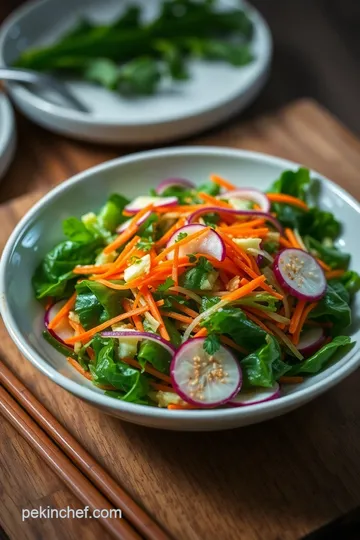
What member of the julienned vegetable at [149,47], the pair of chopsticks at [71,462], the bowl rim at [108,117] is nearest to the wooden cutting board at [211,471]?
the pair of chopsticks at [71,462]

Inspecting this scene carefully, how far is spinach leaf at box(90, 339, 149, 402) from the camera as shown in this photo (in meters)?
1.80

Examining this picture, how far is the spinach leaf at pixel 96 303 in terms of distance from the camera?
6.40ft

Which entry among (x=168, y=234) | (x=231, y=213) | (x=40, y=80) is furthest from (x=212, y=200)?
(x=40, y=80)

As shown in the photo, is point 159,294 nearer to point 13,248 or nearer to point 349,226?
point 13,248

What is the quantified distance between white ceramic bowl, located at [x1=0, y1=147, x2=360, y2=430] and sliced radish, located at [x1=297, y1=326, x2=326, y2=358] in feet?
0.27

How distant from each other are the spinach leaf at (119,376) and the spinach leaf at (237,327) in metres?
0.21

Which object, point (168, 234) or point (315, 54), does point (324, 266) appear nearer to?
point (168, 234)

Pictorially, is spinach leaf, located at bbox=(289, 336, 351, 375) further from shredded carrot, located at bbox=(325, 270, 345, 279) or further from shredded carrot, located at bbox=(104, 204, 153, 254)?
shredded carrot, located at bbox=(104, 204, 153, 254)

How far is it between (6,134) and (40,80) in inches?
13.9

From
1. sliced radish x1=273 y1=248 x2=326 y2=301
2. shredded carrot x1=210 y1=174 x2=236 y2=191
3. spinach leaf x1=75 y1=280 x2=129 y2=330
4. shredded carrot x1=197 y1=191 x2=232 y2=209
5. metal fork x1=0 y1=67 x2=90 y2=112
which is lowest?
metal fork x1=0 y1=67 x2=90 y2=112

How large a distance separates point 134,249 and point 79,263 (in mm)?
232

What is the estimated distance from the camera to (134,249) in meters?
2.01

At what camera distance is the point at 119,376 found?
5.98 ft

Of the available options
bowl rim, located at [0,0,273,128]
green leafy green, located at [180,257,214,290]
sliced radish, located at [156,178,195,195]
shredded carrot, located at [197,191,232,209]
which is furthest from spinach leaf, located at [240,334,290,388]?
bowl rim, located at [0,0,273,128]
